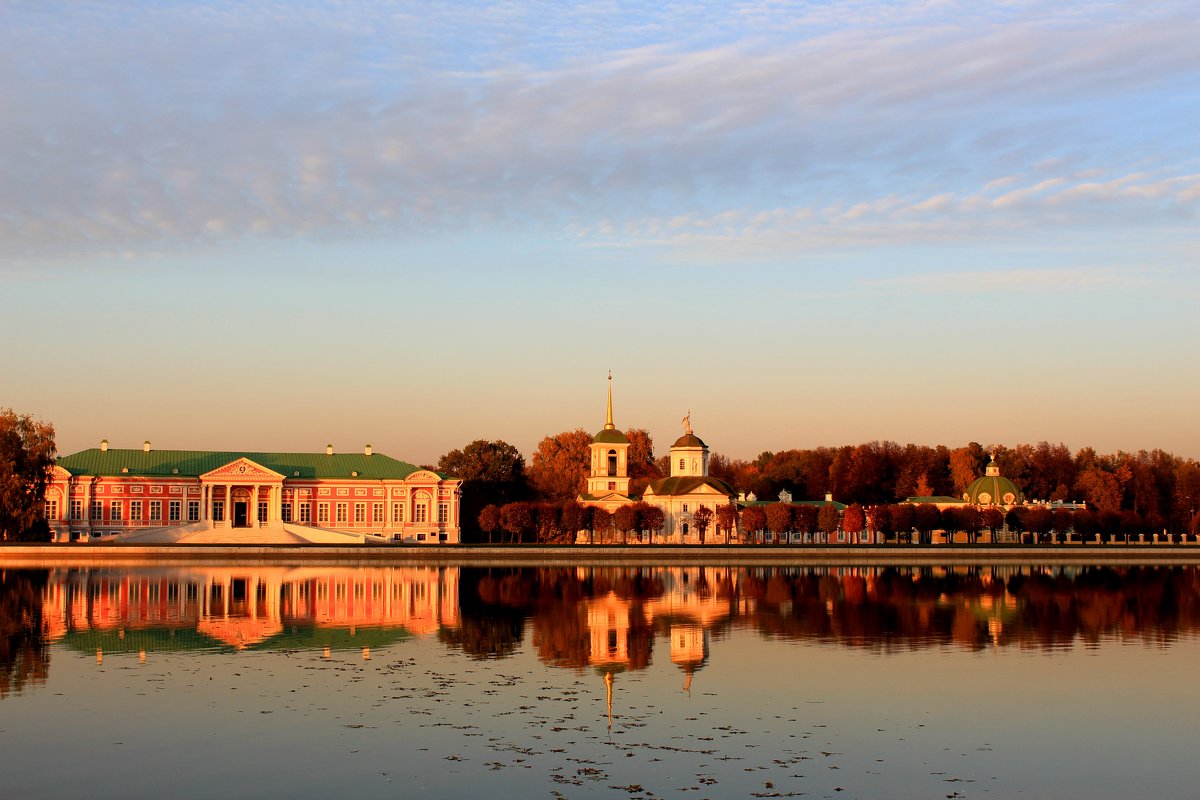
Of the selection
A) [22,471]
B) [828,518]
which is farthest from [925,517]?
[22,471]

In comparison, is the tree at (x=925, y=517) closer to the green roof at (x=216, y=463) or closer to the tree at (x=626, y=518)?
the tree at (x=626, y=518)

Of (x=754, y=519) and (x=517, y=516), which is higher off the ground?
(x=517, y=516)

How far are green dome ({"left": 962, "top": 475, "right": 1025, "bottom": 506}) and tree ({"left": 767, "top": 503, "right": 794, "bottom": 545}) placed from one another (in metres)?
26.3

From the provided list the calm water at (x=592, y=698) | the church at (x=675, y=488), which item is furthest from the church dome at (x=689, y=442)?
the calm water at (x=592, y=698)

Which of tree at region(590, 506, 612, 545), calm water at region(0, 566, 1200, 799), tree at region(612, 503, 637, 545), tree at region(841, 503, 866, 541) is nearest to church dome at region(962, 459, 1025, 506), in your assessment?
tree at region(841, 503, 866, 541)

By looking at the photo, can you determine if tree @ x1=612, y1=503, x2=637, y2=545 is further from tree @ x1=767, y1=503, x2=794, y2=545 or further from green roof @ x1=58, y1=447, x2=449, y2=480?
green roof @ x1=58, y1=447, x2=449, y2=480

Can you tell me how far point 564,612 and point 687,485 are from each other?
61.3 m

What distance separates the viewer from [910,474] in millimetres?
135500

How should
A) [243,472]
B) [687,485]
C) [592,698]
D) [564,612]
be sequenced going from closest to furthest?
[592,698]
[564,612]
[243,472]
[687,485]

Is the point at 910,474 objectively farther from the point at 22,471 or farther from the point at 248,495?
the point at 22,471

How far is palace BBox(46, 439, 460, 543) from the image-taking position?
95.1m

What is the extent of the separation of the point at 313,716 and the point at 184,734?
226 centimetres

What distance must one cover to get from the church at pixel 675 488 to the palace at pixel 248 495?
12.1 metres

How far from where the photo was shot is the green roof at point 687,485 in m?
104
